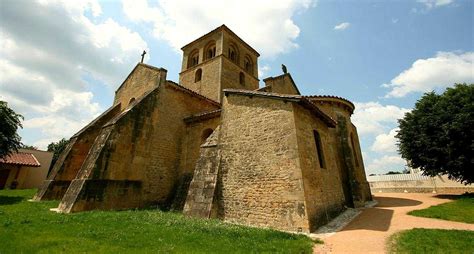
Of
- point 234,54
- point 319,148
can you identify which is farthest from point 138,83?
point 319,148

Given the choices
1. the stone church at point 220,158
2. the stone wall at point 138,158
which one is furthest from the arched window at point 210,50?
the stone wall at point 138,158

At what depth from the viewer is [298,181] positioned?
25.2ft

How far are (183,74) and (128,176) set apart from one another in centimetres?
1328

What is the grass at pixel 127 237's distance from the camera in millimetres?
4754

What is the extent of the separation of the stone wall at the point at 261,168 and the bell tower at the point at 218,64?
808cm

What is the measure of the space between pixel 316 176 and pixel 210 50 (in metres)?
16.6

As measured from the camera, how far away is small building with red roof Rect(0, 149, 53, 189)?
2189 centimetres

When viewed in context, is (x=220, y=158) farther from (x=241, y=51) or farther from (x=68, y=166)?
(x=241, y=51)

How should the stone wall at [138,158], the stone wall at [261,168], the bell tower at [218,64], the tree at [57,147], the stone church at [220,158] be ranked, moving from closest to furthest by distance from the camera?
the stone wall at [261,168] → the stone church at [220,158] → the stone wall at [138,158] → the bell tower at [218,64] → the tree at [57,147]

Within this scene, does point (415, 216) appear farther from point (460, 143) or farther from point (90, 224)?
point (90, 224)

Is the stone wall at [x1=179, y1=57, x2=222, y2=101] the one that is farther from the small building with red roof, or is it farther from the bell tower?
the small building with red roof

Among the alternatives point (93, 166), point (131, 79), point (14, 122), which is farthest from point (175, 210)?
point (14, 122)

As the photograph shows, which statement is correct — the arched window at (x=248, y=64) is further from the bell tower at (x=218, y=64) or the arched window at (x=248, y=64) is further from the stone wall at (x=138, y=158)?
the stone wall at (x=138, y=158)

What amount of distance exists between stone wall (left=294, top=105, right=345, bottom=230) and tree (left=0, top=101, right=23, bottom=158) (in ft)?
50.5
